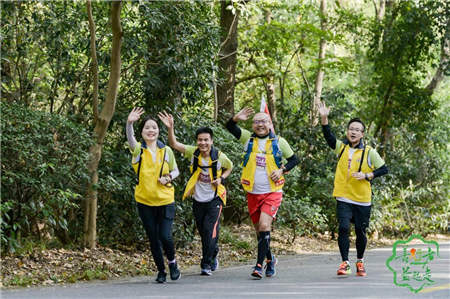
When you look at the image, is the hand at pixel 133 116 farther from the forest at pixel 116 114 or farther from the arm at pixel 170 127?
the forest at pixel 116 114

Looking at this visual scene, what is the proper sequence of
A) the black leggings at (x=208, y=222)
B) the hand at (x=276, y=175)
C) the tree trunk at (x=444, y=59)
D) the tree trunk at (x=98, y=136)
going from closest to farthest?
the hand at (x=276, y=175) → the black leggings at (x=208, y=222) → the tree trunk at (x=98, y=136) → the tree trunk at (x=444, y=59)

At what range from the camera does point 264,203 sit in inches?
350

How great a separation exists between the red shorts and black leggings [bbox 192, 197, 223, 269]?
0.44m

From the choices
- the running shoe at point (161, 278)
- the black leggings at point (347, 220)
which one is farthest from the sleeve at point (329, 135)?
the running shoe at point (161, 278)

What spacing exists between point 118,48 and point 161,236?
294 cm

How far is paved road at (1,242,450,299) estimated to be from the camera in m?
7.52

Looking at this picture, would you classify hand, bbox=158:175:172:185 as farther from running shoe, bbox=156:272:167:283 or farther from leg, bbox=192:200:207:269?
running shoe, bbox=156:272:167:283

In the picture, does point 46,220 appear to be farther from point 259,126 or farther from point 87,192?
point 259,126

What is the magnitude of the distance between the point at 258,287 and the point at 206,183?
160cm

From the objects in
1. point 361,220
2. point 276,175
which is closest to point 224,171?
point 276,175

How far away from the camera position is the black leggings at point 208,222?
9039 millimetres

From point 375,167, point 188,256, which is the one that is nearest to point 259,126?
point 375,167

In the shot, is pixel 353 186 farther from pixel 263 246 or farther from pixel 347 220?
pixel 263 246

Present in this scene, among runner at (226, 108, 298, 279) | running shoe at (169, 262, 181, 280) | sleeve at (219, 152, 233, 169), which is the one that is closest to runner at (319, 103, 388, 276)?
runner at (226, 108, 298, 279)
